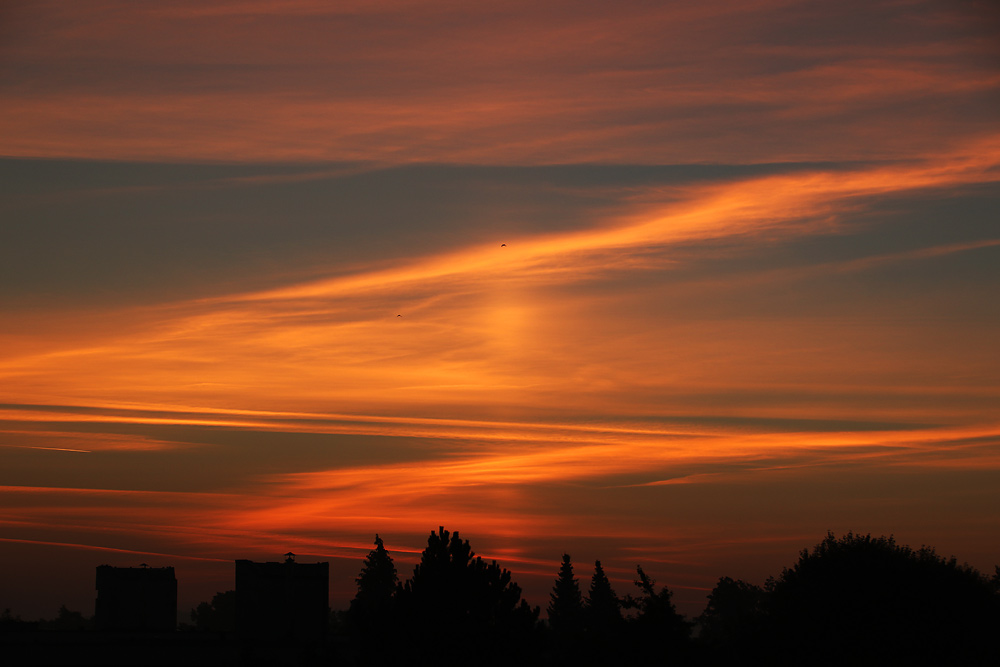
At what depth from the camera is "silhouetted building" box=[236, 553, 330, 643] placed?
7275 centimetres

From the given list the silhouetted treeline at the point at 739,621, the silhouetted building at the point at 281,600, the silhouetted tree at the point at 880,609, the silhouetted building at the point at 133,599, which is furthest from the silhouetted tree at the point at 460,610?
the silhouetted building at the point at 133,599

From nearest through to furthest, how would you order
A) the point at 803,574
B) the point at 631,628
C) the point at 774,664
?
the point at 631,628 → the point at 774,664 → the point at 803,574

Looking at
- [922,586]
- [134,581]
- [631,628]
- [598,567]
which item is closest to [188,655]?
[134,581]

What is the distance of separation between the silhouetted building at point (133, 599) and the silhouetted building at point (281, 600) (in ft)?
29.6

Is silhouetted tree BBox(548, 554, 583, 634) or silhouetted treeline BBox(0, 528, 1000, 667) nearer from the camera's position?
silhouetted treeline BBox(0, 528, 1000, 667)

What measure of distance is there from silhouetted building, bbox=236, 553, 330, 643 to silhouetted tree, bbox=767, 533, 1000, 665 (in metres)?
30.9

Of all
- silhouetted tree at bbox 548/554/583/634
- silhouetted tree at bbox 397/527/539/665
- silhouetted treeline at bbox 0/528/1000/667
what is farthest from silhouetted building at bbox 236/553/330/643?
silhouetted tree at bbox 548/554/583/634

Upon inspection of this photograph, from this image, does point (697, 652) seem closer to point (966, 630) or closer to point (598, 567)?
point (966, 630)

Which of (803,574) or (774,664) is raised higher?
(803,574)

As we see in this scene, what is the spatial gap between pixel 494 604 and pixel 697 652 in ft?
30.0

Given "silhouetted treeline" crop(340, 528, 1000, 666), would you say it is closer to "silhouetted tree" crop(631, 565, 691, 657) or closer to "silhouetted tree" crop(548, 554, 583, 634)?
"silhouetted tree" crop(631, 565, 691, 657)

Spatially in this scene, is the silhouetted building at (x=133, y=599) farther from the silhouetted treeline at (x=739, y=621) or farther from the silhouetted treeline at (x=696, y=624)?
the silhouetted treeline at (x=739, y=621)

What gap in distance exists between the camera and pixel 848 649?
61.2m

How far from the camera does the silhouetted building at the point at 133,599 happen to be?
261ft
